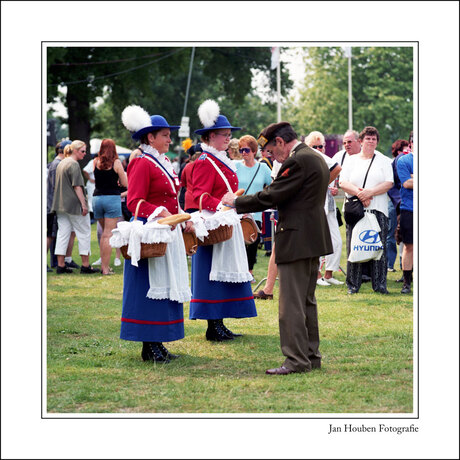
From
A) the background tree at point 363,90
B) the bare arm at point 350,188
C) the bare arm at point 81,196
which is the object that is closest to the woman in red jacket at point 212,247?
the bare arm at point 350,188

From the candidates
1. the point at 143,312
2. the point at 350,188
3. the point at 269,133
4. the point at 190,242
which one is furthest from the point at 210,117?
the point at 350,188

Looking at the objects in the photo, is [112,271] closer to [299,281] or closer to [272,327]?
[272,327]

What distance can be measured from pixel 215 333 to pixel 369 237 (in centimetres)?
327

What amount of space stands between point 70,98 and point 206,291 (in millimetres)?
20360

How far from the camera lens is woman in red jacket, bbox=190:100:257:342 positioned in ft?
25.1

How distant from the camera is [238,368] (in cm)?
678

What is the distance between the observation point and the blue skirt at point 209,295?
7.85 metres

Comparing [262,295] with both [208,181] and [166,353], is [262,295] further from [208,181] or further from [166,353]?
[166,353]

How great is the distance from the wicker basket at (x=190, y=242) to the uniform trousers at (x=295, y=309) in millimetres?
1291

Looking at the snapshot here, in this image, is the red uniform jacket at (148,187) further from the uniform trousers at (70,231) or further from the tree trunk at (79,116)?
the tree trunk at (79,116)

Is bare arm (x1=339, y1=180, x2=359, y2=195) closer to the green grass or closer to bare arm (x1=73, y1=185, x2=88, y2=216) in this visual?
the green grass

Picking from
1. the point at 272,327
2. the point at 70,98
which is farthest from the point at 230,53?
the point at 272,327

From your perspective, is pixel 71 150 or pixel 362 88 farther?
pixel 362 88
